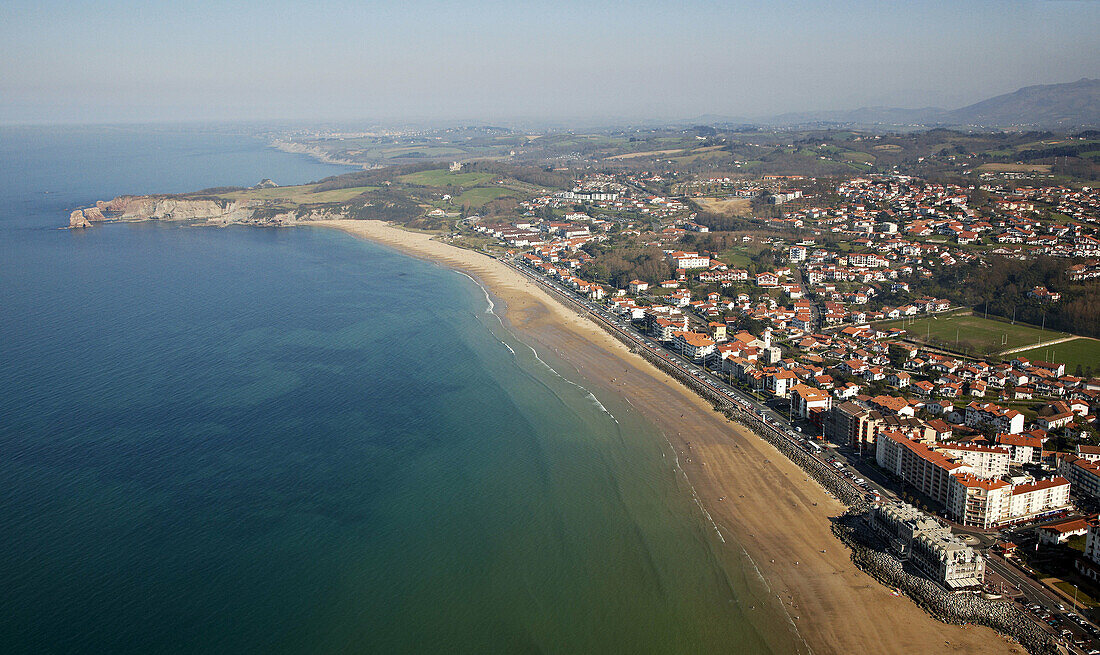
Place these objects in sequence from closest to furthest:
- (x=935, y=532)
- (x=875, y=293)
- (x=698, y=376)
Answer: (x=935, y=532), (x=698, y=376), (x=875, y=293)

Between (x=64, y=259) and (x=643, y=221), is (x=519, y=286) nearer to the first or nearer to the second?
(x=643, y=221)

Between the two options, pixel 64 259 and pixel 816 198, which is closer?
pixel 64 259

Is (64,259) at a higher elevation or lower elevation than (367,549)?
higher

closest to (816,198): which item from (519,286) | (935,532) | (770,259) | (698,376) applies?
(770,259)

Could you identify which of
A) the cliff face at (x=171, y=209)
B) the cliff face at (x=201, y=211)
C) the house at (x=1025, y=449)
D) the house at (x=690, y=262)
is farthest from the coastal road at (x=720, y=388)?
the cliff face at (x=171, y=209)

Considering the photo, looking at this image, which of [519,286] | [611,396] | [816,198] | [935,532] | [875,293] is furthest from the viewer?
[816,198]

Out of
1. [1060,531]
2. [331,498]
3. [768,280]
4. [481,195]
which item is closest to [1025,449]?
[1060,531]

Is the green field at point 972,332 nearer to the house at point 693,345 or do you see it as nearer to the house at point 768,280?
the house at point 768,280
